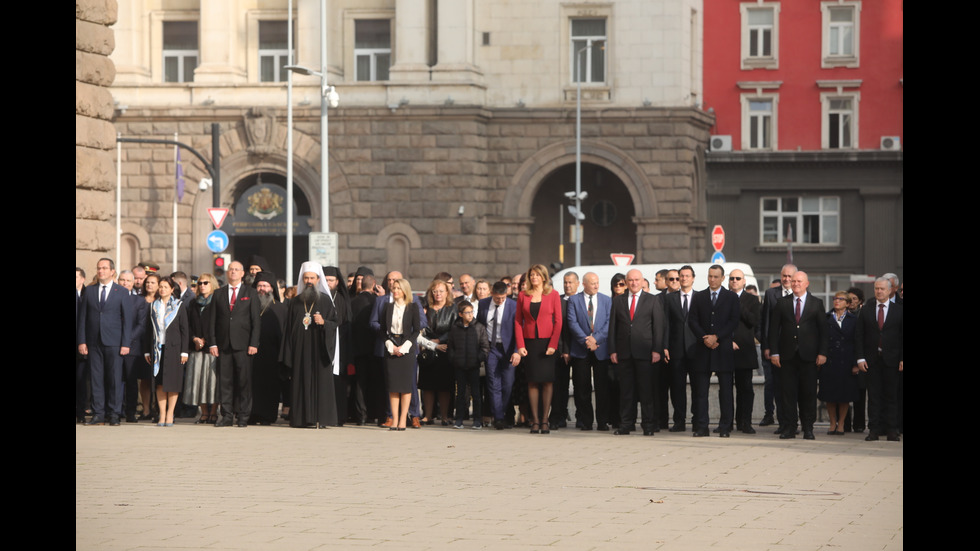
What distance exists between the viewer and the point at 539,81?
44.2 meters

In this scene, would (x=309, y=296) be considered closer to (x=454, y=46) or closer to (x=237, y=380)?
(x=237, y=380)

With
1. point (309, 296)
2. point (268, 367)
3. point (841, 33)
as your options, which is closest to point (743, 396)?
point (309, 296)

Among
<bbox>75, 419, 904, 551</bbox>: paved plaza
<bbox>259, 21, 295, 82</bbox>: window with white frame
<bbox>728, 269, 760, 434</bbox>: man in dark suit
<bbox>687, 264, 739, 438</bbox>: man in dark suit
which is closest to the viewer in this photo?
<bbox>75, 419, 904, 551</bbox>: paved plaza

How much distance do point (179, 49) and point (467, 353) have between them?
28.0 m

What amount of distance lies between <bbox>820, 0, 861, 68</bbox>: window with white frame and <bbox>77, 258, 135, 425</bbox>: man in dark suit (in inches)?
1451

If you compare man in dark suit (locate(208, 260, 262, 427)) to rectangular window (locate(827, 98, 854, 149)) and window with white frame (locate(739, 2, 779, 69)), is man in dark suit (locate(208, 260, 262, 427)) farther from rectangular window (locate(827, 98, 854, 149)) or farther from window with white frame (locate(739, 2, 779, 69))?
rectangular window (locate(827, 98, 854, 149))

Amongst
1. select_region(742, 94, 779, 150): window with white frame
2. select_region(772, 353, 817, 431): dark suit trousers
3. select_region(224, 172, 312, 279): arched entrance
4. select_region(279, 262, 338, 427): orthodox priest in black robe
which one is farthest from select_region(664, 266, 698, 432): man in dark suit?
select_region(742, 94, 779, 150): window with white frame

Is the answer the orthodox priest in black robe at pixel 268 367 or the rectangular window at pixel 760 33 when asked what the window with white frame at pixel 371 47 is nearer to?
the rectangular window at pixel 760 33

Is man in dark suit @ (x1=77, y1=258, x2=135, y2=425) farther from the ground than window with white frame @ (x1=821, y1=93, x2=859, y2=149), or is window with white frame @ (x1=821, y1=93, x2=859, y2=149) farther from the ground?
window with white frame @ (x1=821, y1=93, x2=859, y2=149)

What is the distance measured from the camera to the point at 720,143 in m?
50.2

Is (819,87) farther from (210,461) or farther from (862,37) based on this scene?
(210,461)

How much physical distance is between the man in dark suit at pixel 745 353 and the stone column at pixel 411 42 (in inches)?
963

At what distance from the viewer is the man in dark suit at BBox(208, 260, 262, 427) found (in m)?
19.6

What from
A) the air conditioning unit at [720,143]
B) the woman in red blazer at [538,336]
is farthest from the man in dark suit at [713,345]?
the air conditioning unit at [720,143]
